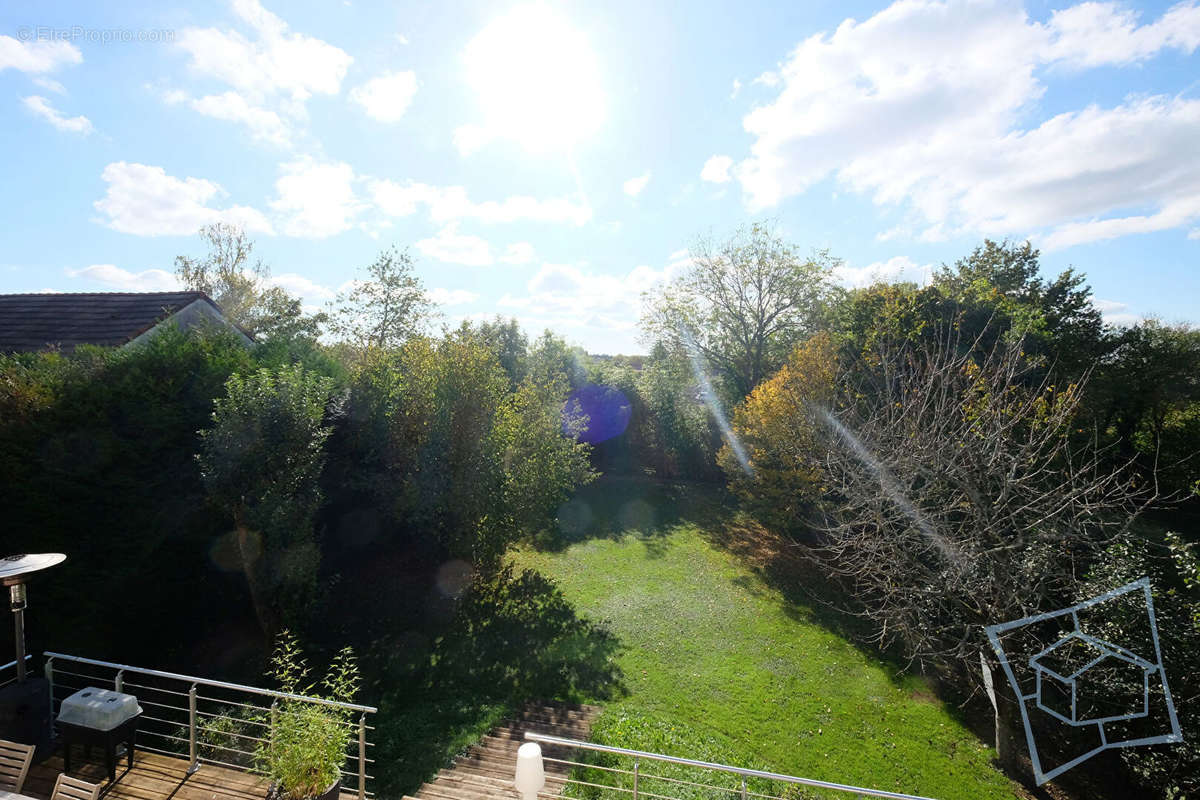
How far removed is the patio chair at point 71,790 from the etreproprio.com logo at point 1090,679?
34.3 feet

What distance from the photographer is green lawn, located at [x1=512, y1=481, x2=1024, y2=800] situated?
798cm

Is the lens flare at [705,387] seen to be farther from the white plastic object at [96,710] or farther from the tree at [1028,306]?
the white plastic object at [96,710]

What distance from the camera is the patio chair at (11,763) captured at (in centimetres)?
456

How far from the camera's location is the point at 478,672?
9867 mm

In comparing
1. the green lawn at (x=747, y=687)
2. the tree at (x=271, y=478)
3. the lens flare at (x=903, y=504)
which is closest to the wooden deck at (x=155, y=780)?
the tree at (x=271, y=478)

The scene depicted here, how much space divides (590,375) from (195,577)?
21.3 meters

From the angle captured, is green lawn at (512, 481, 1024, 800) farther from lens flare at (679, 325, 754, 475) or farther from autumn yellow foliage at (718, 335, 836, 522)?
lens flare at (679, 325, 754, 475)

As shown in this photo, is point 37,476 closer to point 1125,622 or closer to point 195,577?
point 195,577

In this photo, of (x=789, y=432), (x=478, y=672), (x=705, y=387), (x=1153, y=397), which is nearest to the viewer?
(x=478, y=672)

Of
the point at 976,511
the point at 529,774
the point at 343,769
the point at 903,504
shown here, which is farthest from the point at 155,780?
the point at 976,511

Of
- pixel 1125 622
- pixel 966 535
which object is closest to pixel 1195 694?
pixel 1125 622

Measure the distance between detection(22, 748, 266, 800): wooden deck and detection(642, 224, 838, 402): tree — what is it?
23.9 meters

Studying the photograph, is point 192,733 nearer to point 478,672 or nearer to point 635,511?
point 478,672

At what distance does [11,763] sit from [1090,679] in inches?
528
